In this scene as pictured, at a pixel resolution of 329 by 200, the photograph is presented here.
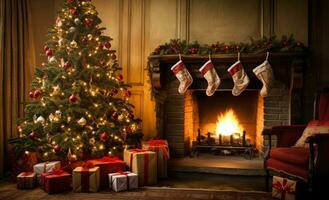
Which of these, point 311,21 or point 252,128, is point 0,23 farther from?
point 311,21

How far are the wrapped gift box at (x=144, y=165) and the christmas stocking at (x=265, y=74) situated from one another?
1.56 metres

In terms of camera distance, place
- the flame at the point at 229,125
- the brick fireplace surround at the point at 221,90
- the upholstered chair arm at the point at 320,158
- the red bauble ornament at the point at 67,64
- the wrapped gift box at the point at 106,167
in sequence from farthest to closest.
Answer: the flame at the point at 229,125 < the brick fireplace surround at the point at 221,90 < the red bauble ornament at the point at 67,64 < the wrapped gift box at the point at 106,167 < the upholstered chair arm at the point at 320,158

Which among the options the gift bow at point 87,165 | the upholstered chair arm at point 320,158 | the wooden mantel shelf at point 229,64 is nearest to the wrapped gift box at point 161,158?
the gift bow at point 87,165

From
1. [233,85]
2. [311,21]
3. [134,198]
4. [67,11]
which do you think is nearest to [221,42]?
[233,85]

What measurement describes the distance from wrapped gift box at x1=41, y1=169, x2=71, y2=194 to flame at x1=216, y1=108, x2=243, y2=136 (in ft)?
7.54

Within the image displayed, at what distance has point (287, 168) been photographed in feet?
10.5

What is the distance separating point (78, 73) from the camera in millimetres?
4035

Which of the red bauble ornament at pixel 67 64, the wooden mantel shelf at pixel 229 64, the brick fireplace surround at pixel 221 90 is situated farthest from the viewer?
the brick fireplace surround at pixel 221 90

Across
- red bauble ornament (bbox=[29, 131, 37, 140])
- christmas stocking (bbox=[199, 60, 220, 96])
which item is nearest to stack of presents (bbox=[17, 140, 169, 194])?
red bauble ornament (bbox=[29, 131, 37, 140])

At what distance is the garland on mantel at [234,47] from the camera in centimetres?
421

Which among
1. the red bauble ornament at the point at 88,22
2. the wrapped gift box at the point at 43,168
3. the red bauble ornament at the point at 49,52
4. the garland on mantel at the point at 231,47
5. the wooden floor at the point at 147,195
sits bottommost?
the wooden floor at the point at 147,195

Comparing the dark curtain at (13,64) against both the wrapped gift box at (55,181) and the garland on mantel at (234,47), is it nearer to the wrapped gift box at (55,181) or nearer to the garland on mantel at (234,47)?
the wrapped gift box at (55,181)

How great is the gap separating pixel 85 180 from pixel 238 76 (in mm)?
2180

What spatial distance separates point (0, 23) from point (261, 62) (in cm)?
320
